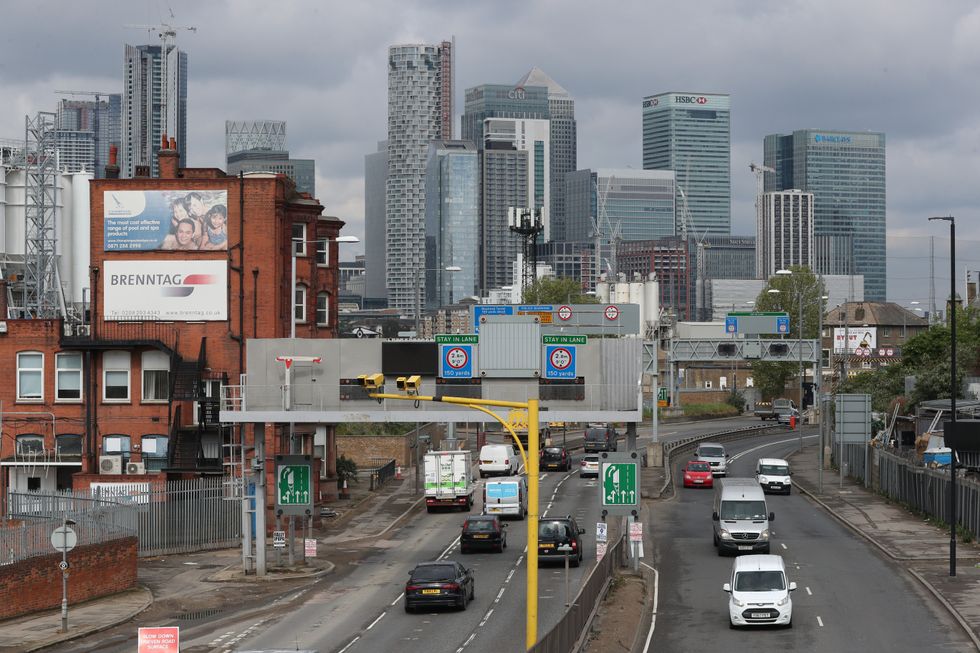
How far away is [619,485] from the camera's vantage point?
50.1 meters

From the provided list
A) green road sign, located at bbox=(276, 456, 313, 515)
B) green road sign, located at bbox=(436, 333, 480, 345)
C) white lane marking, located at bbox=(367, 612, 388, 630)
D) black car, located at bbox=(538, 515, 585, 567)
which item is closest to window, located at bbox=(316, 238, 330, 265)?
green road sign, located at bbox=(436, 333, 480, 345)

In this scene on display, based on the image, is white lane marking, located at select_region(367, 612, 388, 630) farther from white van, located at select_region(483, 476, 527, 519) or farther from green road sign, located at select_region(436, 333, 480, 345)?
white van, located at select_region(483, 476, 527, 519)

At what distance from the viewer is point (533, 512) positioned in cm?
2995

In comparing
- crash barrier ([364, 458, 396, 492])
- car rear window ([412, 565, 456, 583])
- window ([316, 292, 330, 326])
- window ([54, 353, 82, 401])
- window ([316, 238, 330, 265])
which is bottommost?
crash barrier ([364, 458, 396, 492])

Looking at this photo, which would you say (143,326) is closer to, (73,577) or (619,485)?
(73,577)

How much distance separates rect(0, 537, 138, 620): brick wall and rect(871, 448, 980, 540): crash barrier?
32.2 m

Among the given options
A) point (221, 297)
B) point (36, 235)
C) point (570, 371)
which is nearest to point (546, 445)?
point (36, 235)

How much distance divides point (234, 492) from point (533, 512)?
33.4m

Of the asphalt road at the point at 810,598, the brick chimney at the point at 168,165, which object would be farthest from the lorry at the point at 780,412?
the brick chimney at the point at 168,165

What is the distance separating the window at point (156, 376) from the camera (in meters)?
69.4

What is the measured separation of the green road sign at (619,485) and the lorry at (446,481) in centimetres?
2341

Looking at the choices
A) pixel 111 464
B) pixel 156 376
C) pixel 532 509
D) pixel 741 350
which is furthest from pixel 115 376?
pixel 741 350

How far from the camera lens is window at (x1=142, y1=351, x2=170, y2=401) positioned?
6938cm

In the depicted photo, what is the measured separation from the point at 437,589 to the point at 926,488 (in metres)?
33.5
